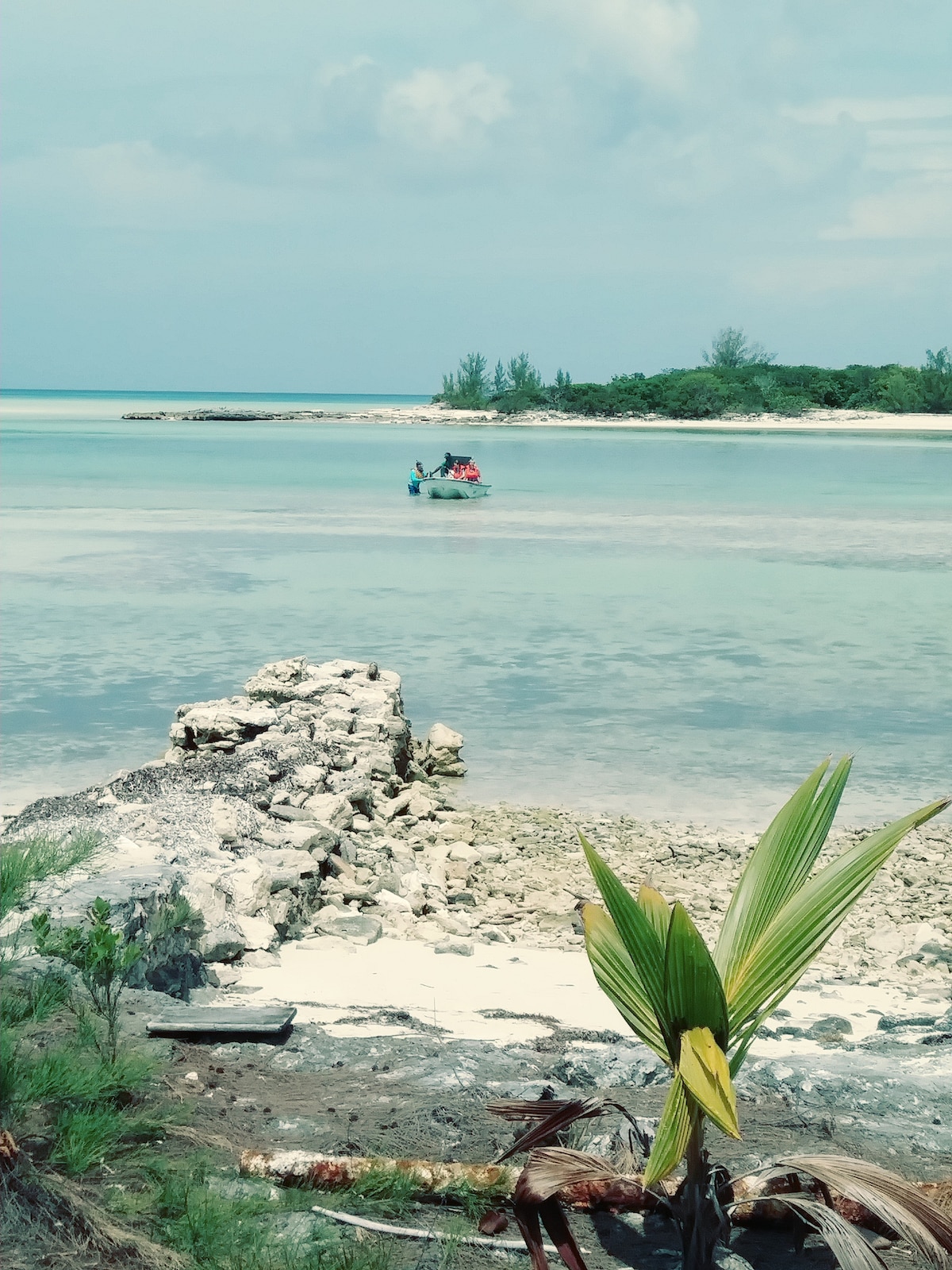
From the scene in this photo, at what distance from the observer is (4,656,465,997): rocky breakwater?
434 centimetres

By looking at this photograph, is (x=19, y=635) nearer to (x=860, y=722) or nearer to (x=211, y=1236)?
(x=860, y=722)

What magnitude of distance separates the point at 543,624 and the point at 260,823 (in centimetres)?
809

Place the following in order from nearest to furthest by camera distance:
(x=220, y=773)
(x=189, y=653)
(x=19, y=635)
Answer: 1. (x=220, y=773)
2. (x=189, y=653)
3. (x=19, y=635)

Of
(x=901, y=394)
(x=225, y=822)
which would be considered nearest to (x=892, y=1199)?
(x=225, y=822)

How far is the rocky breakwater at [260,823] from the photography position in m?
4.34

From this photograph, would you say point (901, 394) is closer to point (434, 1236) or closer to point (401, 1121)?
point (401, 1121)

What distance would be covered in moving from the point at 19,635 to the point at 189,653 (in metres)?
2.34

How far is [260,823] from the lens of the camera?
6.22m

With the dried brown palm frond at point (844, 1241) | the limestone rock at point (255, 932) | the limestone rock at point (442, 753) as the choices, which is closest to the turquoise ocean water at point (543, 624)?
the limestone rock at point (442, 753)

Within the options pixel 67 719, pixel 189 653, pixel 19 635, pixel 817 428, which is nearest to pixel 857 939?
pixel 67 719

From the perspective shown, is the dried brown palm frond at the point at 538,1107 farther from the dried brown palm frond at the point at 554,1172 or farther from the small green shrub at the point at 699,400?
the small green shrub at the point at 699,400

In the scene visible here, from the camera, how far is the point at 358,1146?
2893 mm

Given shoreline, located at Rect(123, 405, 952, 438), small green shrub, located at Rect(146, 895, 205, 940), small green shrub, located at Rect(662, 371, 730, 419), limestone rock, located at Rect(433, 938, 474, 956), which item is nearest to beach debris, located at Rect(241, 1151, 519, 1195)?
small green shrub, located at Rect(146, 895, 205, 940)

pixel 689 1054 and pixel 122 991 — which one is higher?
pixel 689 1054
